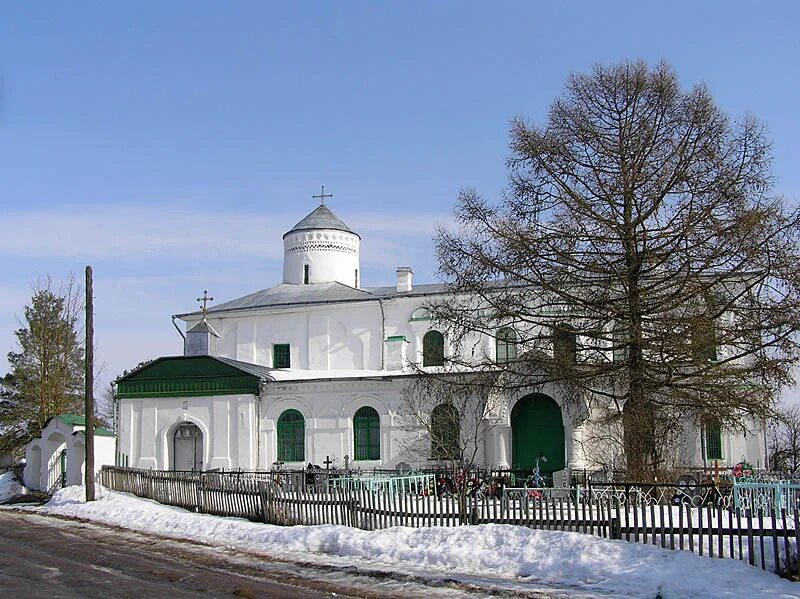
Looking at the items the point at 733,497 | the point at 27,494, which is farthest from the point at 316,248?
the point at 733,497

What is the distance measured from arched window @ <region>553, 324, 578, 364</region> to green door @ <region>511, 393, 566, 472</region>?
8597 millimetres

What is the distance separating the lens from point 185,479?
2370 cm

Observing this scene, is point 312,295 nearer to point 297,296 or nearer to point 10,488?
point 297,296

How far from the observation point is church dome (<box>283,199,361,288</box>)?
4312 centimetres

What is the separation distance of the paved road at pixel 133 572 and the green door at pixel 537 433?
15452mm

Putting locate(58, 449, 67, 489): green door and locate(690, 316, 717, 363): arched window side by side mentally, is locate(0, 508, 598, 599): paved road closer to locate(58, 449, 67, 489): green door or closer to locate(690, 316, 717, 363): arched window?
locate(690, 316, 717, 363): arched window

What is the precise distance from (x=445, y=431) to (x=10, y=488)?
17546 mm

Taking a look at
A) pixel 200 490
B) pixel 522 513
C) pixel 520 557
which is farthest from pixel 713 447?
pixel 520 557

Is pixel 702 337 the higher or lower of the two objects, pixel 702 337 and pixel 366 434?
the higher

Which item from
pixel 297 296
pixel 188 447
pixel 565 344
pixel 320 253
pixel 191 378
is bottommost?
pixel 188 447

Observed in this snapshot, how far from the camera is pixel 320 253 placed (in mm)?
43281

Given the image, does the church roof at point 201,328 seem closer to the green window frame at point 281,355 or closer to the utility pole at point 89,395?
the green window frame at point 281,355

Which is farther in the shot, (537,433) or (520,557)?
(537,433)

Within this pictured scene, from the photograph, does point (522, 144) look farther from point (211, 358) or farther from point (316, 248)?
point (316, 248)
